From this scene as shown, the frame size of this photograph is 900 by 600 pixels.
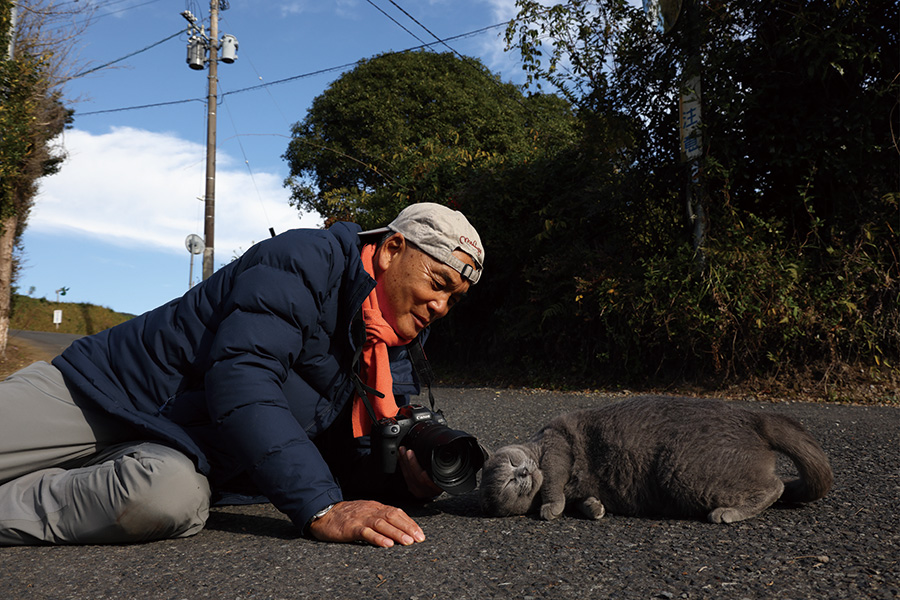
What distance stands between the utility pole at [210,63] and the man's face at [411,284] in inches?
561

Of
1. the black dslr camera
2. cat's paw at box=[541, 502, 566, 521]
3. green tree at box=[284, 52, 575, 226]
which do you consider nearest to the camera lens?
the black dslr camera

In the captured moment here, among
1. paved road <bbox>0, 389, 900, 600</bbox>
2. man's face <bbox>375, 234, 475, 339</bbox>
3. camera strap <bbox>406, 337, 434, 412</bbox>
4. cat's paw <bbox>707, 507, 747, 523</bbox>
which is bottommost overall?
paved road <bbox>0, 389, 900, 600</bbox>

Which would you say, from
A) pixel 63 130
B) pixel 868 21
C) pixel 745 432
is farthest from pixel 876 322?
pixel 63 130

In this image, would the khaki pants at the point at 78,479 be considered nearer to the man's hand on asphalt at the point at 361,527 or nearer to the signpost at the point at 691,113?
the man's hand on asphalt at the point at 361,527

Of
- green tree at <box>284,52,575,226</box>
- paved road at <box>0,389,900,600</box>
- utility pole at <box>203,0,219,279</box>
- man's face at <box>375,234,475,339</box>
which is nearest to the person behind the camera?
paved road at <box>0,389,900,600</box>

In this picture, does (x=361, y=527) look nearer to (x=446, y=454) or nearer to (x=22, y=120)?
(x=446, y=454)

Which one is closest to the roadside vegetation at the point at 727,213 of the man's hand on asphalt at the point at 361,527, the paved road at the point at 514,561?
the paved road at the point at 514,561

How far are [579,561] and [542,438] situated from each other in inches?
35.5

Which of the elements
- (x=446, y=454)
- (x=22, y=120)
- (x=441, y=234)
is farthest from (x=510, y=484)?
(x=22, y=120)

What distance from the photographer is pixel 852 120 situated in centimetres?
659

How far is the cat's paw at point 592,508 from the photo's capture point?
2.86m

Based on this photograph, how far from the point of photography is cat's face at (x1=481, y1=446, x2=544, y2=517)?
2904mm

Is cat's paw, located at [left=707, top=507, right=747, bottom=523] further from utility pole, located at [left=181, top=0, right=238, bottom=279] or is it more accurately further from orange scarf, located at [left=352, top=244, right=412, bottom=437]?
utility pole, located at [left=181, top=0, right=238, bottom=279]

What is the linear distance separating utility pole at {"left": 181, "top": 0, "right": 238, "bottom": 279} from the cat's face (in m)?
14.5
